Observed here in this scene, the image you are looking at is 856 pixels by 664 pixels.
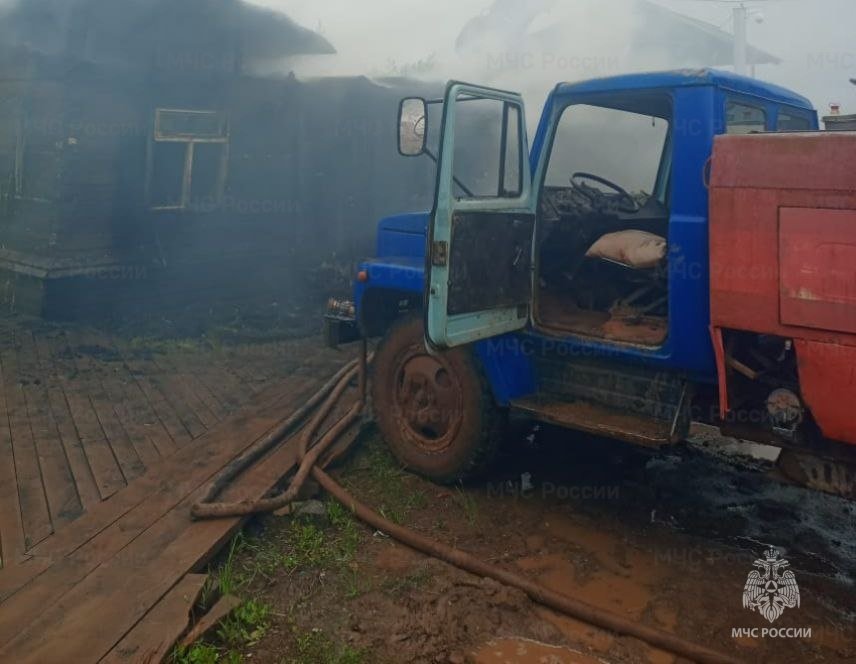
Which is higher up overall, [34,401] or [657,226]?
[657,226]

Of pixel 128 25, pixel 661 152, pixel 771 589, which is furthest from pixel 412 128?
pixel 128 25

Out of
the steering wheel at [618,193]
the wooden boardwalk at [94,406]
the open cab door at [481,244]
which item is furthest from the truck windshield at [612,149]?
the wooden boardwalk at [94,406]

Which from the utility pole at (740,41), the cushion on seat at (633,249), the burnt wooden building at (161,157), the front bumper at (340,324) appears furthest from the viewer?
the utility pole at (740,41)

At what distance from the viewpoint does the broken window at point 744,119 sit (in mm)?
3699

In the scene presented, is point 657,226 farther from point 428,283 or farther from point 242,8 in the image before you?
point 242,8

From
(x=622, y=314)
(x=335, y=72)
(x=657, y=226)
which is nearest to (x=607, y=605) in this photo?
(x=622, y=314)

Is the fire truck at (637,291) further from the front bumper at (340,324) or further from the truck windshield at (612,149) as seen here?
the truck windshield at (612,149)

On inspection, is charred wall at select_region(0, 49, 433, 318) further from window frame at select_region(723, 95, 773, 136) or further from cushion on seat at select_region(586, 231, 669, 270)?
window frame at select_region(723, 95, 773, 136)

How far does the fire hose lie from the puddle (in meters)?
0.22

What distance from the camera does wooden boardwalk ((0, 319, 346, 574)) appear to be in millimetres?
4109

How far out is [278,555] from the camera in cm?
372

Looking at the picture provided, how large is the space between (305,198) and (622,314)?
792cm

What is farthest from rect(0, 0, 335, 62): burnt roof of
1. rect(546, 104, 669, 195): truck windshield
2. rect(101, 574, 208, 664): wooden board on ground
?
rect(101, 574, 208, 664): wooden board on ground

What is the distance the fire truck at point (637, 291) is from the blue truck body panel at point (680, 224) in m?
0.01
